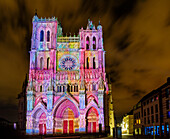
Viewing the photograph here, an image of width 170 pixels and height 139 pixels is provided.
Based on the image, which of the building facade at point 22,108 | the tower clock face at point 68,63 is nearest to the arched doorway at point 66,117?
the tower clock face at point 68,63

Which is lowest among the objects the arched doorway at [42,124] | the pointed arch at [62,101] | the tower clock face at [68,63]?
the arched doorway at [42,124]

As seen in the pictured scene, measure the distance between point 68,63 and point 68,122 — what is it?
50.3 ft

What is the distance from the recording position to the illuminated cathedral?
60.8 metres

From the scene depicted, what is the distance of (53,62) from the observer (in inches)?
2544

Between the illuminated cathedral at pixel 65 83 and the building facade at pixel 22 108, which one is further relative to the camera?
the building facade at pixel 22 108

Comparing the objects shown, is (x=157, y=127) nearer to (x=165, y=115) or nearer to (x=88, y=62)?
(x=165, y=115)

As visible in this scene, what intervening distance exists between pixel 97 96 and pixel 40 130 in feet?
54.3

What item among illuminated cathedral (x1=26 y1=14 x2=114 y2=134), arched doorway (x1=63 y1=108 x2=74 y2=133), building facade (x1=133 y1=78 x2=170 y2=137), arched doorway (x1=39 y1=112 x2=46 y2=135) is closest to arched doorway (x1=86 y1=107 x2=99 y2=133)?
illuminated cathedral (x1=26 y1=14 x2=114 y2=134)

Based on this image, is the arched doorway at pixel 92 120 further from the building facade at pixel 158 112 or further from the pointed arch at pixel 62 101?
the building facade at pixel 158 112

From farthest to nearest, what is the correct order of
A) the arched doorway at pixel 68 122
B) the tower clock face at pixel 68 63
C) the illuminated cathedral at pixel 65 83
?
the tower clock face at pixel 68 63 < the arched doorway at pixel 68 122 < the illuminated cathedral at pixel 65 83

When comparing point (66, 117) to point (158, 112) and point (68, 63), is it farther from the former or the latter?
point (158, 112)

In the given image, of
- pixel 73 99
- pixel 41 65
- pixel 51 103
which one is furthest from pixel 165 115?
pixel 41 65

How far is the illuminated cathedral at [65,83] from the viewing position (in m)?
60.8

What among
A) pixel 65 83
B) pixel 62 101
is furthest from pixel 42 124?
pixel 65 83
